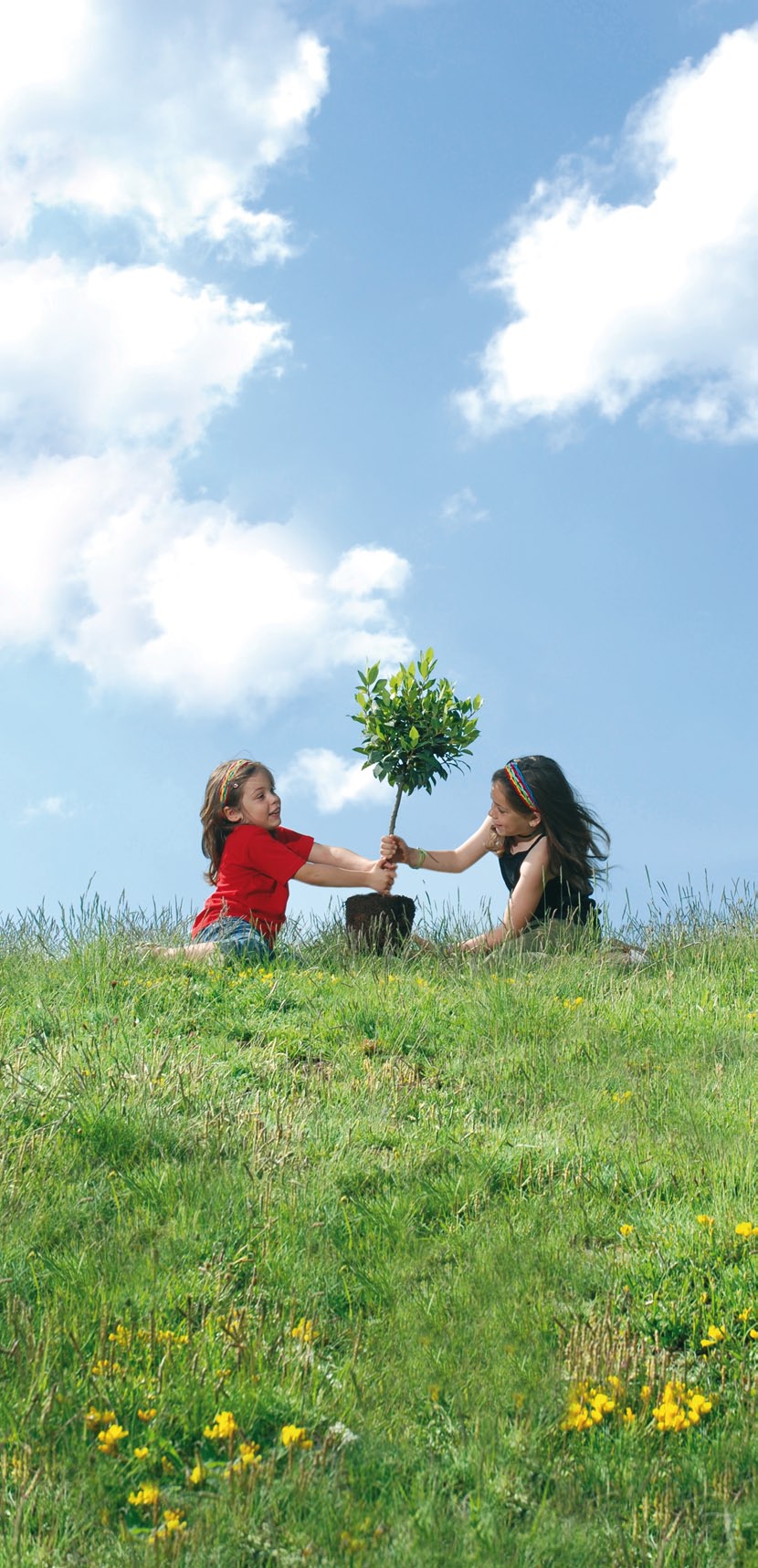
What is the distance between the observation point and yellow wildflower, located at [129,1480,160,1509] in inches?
122

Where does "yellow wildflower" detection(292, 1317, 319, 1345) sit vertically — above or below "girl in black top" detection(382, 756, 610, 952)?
below

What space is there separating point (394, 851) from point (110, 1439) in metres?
6.91

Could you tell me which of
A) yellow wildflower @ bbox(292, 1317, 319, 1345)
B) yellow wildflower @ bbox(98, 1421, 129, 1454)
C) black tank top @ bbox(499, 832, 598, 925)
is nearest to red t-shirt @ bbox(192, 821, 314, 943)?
black tank top @ bbox(499, 832, 598, 925)

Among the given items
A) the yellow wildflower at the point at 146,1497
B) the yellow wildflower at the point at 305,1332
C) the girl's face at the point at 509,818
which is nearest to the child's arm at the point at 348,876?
the girl's face at the point at 509,818

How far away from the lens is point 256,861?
32.7 feet

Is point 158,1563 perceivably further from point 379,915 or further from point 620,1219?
point 379,915

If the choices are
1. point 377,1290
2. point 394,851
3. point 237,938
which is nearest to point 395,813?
point 394,851

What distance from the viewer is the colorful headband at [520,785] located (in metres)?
10.1

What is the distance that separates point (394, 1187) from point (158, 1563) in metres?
2.05

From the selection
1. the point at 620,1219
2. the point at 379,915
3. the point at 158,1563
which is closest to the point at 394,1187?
the point at 620,1219

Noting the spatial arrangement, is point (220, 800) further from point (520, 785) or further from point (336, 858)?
point (520, 785)

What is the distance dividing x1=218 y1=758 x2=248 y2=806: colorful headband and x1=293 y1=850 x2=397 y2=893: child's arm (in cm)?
90

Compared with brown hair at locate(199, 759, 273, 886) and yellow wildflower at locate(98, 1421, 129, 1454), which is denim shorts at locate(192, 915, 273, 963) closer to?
brown hair at locate(199, 759, 273, 886)

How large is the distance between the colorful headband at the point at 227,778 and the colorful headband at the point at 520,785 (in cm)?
227
